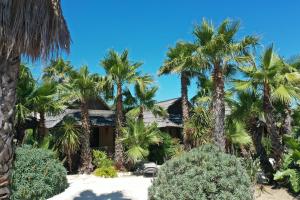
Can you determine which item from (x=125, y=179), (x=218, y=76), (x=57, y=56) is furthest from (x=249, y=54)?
(x=57, y=56)

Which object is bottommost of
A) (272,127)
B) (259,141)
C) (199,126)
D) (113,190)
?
(113,190)

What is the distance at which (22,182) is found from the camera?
1253 cm

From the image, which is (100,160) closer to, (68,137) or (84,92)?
(68,137)

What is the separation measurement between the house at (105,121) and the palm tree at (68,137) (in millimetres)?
1485

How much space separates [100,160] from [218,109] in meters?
7.65

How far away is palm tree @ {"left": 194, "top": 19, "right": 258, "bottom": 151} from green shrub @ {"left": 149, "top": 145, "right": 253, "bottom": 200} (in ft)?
16.7

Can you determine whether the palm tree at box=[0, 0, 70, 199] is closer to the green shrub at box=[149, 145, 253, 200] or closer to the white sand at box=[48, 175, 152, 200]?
the green shrub at box=[149, 145, 253, 200]

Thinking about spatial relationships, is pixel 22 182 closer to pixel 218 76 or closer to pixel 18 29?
pixel 18 29

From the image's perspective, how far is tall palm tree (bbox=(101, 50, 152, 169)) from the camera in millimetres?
19906

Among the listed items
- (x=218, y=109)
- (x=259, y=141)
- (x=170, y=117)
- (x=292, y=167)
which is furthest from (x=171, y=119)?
(x=292, y=167)

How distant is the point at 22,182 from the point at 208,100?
11847mm

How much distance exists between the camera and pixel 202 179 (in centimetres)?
929

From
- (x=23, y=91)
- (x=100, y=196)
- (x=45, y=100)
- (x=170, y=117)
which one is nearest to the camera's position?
(x=100, y=196)

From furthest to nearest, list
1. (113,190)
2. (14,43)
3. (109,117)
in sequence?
(109,117)
(113,190)
(14,43)
